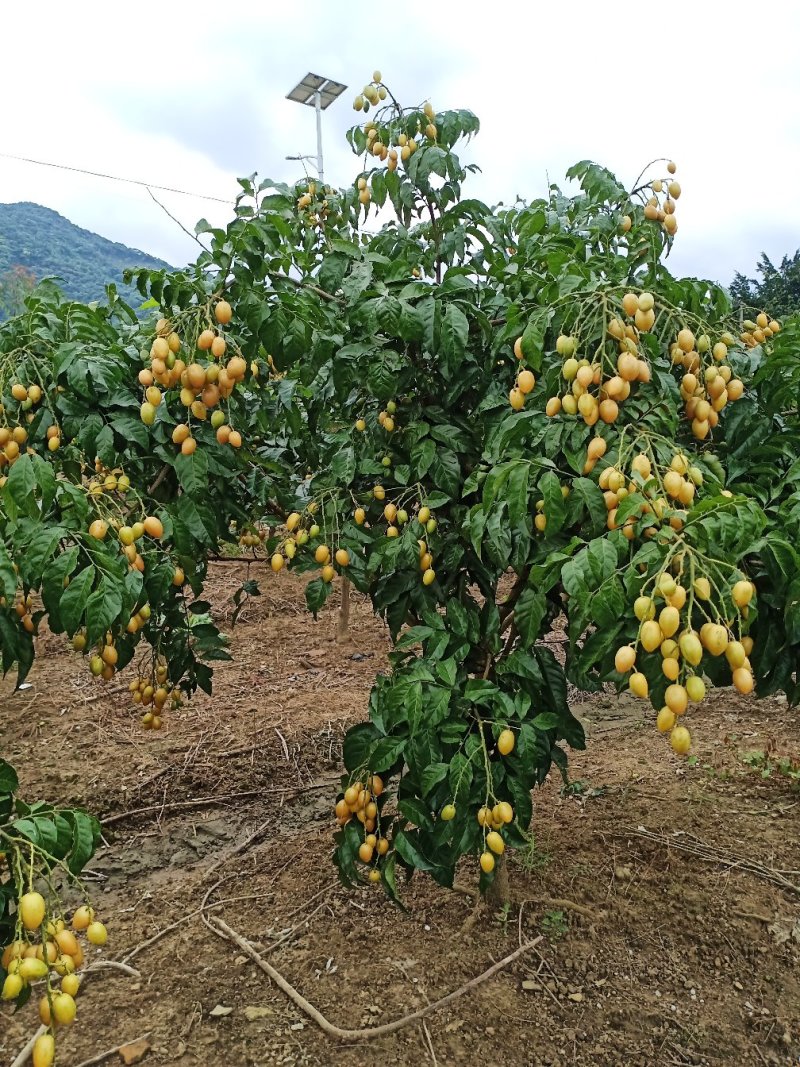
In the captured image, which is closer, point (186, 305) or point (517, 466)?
point (517, 466)

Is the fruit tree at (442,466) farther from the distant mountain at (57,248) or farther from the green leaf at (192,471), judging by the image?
the distant mountain at (57,248)

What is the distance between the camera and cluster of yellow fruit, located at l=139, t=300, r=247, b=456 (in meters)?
1.65

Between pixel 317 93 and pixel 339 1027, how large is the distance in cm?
654

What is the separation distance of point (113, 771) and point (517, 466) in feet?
10.1

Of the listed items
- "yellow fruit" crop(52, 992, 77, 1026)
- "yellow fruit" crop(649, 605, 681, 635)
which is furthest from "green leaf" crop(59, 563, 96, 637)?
"yellow fruit" crop(649, 605, 681, 635)

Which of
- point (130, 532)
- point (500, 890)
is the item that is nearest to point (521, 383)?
point (130, 532)

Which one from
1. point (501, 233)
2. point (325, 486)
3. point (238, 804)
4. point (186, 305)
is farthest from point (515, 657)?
point (238, 804)

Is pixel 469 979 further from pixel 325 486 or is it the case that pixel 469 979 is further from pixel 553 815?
pixel 325 486

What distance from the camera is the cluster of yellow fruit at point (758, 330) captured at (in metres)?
2.05

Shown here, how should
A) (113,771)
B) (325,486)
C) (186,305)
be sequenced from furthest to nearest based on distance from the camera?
(113,771) < (325,486) < (186,305)

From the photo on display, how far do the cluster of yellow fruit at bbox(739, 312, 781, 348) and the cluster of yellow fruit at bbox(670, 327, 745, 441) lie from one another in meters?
0.44

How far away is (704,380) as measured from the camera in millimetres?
1619

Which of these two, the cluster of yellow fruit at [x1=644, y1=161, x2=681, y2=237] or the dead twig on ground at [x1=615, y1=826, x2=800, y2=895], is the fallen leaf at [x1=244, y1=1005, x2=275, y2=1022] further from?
the cluster of yellow fruit at [x1=644, y1=161, x2=681, y2=237]

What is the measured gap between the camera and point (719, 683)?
57.1 inches
